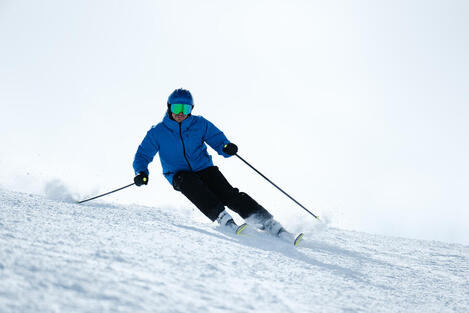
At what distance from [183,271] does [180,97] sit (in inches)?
106

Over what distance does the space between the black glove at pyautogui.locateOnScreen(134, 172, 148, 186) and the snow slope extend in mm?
Result: 586

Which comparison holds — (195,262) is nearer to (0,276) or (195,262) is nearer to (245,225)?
(0,276)

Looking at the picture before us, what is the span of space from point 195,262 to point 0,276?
948 mm

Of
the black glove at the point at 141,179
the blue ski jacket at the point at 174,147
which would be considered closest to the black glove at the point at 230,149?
the blue ski jacket at the point at 174,147

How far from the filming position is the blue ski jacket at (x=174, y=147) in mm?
4340

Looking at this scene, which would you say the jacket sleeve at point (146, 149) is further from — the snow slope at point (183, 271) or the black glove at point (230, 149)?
the snow slope at point (183, 271)

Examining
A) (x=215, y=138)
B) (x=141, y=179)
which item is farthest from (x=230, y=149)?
(x=141, y=179)

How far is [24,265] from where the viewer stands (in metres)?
1.54

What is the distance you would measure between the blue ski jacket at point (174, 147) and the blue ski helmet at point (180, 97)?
18 cm

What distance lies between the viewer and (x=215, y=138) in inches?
181

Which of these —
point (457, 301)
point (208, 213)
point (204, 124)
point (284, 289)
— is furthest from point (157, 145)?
point (457, 301)

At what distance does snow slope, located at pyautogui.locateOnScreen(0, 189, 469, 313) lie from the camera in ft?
4.71

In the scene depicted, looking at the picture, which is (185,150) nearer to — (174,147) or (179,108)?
(174,147)

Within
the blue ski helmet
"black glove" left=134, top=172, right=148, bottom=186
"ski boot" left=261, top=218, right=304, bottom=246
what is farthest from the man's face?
"ski boot" left=261, top=218, right=304, bottom=246
